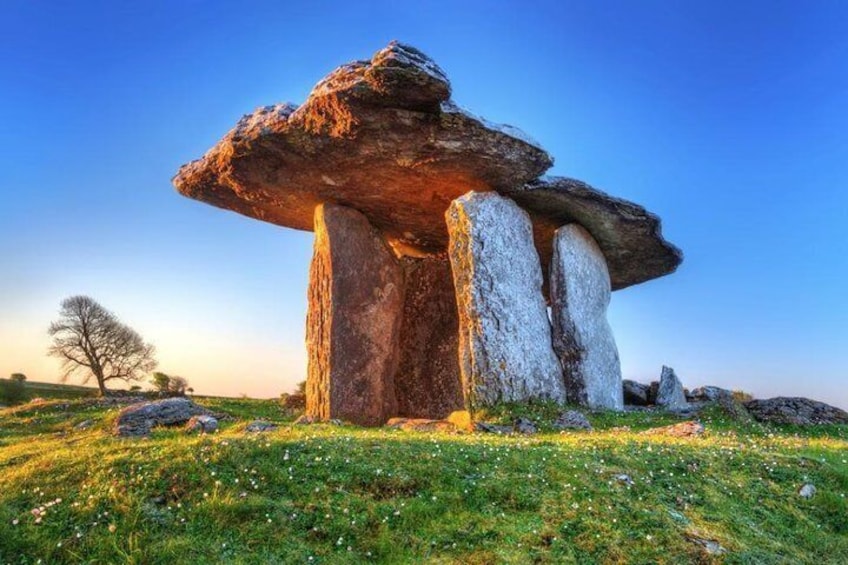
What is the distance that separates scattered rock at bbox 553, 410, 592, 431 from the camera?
49.5 feet

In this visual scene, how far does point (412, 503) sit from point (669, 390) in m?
20.5

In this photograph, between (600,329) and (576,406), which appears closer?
(576,406)

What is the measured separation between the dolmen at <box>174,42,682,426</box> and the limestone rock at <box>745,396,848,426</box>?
4663 millimetres

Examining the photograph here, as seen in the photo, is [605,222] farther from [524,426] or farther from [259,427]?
[259,427]

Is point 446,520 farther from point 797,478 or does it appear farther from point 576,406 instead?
point 576,406

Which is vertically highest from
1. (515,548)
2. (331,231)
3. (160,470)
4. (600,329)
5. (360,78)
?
(360,78)

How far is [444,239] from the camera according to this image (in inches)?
994

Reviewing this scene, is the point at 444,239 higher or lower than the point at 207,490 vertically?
higher

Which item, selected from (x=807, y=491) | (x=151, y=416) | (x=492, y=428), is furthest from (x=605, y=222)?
(x=151, y=416)

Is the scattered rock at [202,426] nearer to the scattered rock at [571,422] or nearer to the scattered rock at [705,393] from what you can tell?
the scattered rock at [571,422]

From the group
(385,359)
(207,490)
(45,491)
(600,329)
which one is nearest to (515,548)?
(207,490)

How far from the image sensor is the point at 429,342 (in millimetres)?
25500

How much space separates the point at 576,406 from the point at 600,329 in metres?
4.61

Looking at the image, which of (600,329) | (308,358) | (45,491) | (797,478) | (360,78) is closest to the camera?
(45,491)
